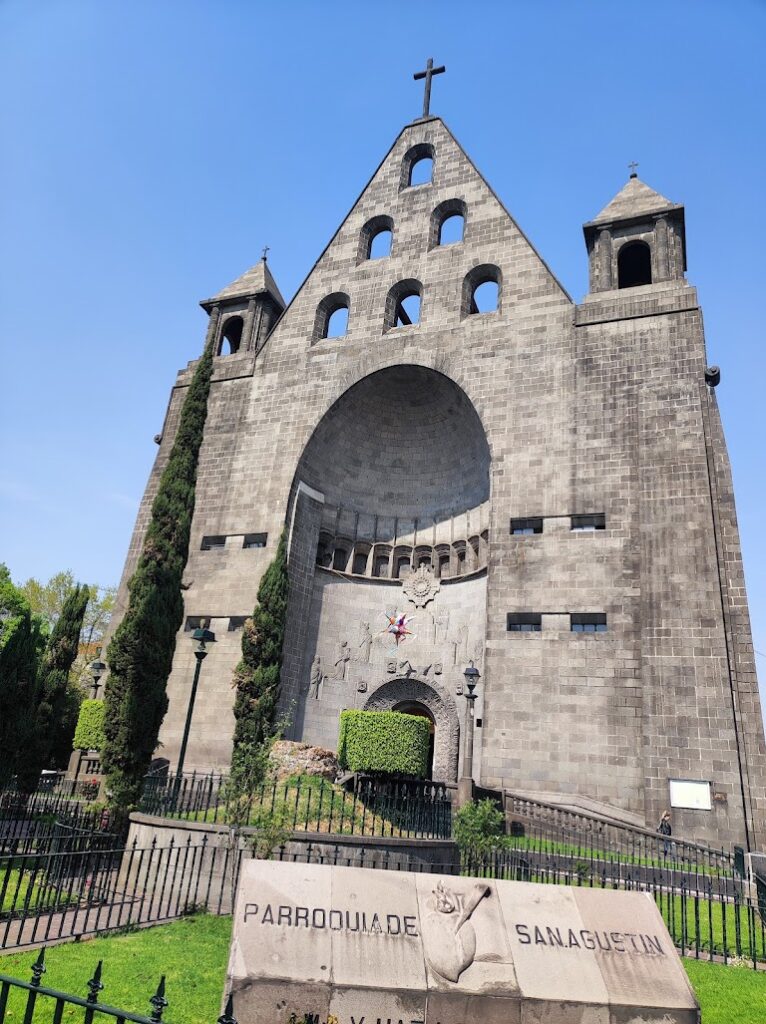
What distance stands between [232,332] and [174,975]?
3050 centimetres

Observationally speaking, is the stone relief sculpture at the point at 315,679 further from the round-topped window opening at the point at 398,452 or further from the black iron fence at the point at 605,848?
the black iron fence at the point at 605,848

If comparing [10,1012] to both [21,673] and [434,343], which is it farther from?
[434,343]

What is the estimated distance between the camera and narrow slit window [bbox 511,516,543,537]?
2380 cm

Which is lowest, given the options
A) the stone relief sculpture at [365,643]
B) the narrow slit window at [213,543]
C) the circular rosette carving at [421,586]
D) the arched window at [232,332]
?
the stone relief sculpture at [365,643]

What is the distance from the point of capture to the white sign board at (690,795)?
733 inches

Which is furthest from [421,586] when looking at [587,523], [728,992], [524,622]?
[728,992]

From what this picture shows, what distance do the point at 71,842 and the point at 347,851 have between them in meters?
5.13

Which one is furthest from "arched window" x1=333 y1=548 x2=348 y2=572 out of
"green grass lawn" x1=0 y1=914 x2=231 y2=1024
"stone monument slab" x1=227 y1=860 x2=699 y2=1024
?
"stone monument slab" x1=227 y1=860 x2=699 y2=1024

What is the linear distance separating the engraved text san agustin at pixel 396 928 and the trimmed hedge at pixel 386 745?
9.74 metres

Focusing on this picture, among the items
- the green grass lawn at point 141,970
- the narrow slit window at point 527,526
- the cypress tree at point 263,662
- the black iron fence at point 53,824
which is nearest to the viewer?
the green grass lawn at point 141,970

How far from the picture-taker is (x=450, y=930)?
6.55 m

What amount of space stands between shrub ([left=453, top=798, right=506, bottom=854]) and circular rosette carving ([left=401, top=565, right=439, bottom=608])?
13933mm

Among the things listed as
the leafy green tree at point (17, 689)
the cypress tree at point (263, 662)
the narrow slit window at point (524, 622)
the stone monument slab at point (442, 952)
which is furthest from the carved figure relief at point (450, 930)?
the cypress tree at point (263, 662)

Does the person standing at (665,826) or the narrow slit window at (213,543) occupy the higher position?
the narrow slit window at (213,543)
